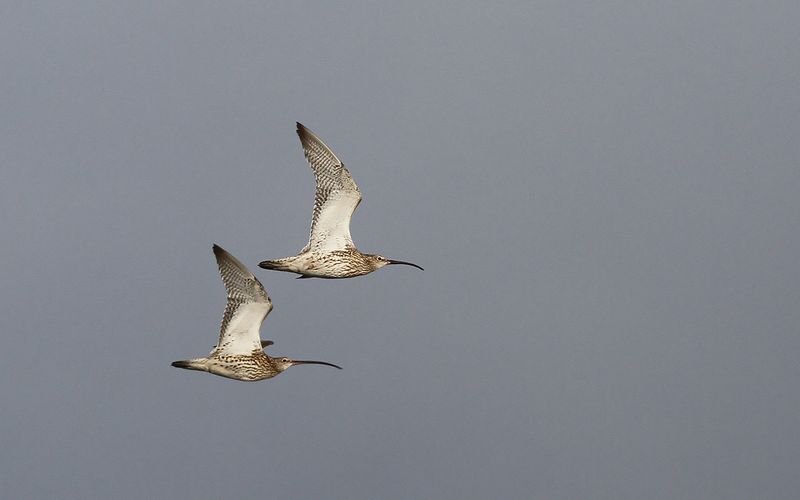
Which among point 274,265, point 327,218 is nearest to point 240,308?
point 274,265

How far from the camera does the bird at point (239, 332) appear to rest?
45750 millimetres

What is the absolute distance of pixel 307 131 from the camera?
4872 cm

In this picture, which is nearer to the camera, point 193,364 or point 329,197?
point 193,364

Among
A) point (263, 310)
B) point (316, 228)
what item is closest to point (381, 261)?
point (316, 228)

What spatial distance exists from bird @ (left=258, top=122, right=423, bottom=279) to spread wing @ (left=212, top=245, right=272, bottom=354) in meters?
2.59

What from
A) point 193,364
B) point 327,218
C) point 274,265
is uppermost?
point 327,218

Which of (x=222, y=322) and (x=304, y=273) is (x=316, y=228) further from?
(x=222, y=322)

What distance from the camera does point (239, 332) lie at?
46781mm

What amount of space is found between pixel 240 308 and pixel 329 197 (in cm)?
518

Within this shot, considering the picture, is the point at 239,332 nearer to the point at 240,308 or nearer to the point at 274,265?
the point at 240,308

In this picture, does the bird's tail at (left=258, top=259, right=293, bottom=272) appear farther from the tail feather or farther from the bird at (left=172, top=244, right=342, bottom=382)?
the bird at (left=172, top=244, right=342, bottom=382)

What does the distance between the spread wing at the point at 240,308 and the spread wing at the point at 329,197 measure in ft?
12.8

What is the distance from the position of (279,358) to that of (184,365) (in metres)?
3.64

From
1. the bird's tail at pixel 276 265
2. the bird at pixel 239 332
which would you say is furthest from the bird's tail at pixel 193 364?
the bird's tail at pixel 276 265
